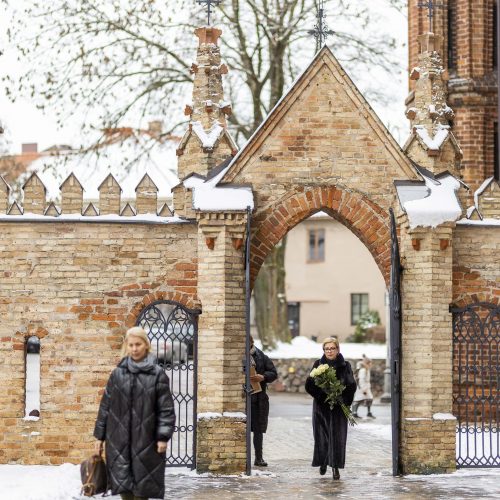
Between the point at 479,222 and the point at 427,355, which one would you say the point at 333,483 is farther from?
the point at 479,222

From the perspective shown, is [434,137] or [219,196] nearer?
[219,196]

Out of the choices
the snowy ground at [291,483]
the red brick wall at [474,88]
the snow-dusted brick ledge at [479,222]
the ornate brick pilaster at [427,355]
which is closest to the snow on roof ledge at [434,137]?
the snow-dusted brick ledge at [479,222]

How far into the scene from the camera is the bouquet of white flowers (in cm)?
1401

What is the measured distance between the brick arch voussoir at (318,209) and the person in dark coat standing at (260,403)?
1142 millimetres

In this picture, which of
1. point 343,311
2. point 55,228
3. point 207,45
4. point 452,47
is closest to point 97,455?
point 55,228

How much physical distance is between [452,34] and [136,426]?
18.6 meters

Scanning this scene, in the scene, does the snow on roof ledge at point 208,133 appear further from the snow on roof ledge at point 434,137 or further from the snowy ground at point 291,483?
the snowy ground at point 291,483

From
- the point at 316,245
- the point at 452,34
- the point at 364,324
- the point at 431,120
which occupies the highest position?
the point at 452,34

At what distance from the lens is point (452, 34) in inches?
1049

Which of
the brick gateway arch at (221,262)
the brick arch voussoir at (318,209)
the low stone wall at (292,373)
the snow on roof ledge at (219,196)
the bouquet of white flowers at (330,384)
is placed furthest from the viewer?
the low stone wall at (292,373)

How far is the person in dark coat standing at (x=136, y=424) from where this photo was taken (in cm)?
971

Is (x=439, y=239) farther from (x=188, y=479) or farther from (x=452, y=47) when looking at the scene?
(x=452, y=47)

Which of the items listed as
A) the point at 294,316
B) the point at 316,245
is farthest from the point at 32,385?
the point at 294,316

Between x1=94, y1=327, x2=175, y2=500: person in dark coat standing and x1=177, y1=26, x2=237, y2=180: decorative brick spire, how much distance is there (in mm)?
5811
